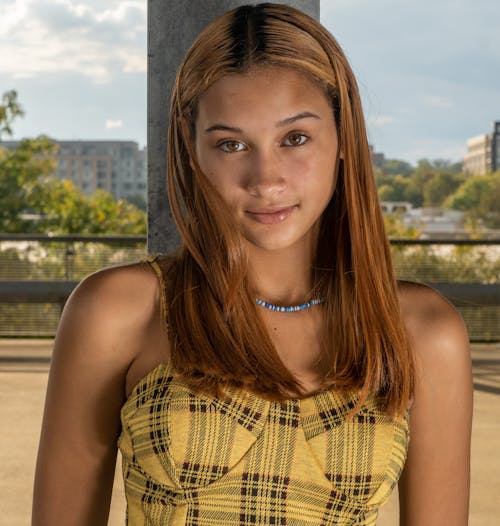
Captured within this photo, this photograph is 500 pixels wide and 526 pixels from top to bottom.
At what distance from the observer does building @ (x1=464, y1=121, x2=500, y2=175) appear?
50.7 ft

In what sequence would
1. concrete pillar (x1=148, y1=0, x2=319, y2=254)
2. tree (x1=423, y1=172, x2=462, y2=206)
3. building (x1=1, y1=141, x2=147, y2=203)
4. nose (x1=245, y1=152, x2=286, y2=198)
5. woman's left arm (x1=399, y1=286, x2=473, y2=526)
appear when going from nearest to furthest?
1. nose (x1=245, y1=152, x2=286, y2=198)
2. woman's left arm (x1=399, y1=286, x2=473, y2=526)
3. concrete pillar (x1=148, y1=0, x2=319, y2=254)
4. tree (x1=423, y1=172, x2=462, y2=206)
5. building (x1=1, y1=141, x2=147, y2=203)

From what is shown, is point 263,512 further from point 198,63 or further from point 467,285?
point 467,285

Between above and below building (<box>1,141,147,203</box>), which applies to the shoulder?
below

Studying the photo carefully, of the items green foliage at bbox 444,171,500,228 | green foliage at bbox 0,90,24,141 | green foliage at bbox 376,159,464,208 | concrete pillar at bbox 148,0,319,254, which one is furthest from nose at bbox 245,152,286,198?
green foliage at bbox 0,90,24,141

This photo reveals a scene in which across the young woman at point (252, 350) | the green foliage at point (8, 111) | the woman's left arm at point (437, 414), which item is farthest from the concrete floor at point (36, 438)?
the green foliage at point (8, 111)

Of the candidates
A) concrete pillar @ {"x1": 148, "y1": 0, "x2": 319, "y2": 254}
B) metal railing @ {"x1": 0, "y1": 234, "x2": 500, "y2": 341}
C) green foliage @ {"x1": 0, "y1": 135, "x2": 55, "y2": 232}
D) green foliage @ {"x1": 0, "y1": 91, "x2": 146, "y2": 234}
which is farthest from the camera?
green foliage @ {"x1": 0, "y1": 135, "x2": 55, "y2": 232}

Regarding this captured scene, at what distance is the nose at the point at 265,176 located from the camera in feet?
4.72

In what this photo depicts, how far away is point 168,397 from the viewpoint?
4.79ft

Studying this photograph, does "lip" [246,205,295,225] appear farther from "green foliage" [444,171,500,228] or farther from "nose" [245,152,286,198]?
"green foliage" [444,171,500,228]

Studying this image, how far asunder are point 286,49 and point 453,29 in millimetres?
49476

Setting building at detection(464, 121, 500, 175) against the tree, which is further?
the tree


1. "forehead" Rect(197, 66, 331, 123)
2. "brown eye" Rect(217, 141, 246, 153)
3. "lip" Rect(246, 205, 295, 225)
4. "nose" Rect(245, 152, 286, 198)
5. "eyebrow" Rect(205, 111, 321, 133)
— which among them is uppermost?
"forehead" Rect(197, 66, 331, 123)

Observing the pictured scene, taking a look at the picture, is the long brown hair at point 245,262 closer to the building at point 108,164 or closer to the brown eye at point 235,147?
the brown eye at point 235,147

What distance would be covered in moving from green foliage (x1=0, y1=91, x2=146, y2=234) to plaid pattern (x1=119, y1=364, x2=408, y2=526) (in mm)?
13095
